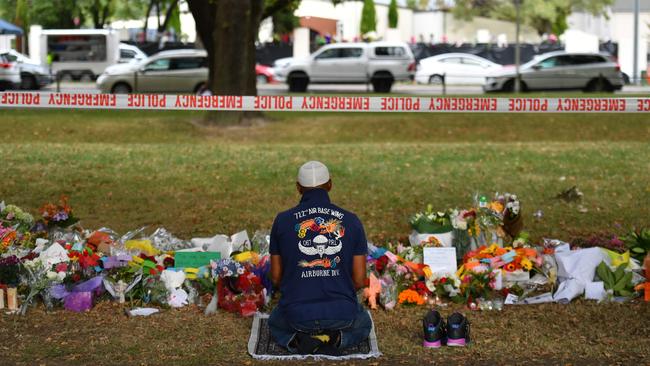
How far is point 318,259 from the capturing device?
20.8 feet

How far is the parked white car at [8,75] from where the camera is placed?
2865cm

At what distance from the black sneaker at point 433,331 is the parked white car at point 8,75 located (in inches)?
875

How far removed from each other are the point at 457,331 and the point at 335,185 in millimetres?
6320

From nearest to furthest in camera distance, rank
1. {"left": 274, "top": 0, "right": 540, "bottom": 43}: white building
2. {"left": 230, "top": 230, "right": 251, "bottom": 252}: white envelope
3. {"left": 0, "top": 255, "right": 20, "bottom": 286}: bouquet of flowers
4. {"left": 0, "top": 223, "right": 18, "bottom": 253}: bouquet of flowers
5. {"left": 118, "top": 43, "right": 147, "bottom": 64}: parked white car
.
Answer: {"left": 0, "top": 255, "right": 20, "bottom": 286}: bouquet of flowers, {"left": 0, "top": 223, "right": 18, "bottom": 253}: bouquet of flowers, {"left": 230, "top": 230, "right": 251, "bottom": 252}: white envelope, {"left": 118, "top": 43, "right": 147, "bottom": 64}: parked white car, {"left": 274, "top": 0, "right": 540, "bottom": 43}: white building

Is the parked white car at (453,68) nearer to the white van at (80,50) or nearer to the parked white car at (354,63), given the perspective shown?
the parked white car at (354,63)

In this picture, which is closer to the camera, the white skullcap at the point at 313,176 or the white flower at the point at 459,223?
the white skullcap at the point at 313,176

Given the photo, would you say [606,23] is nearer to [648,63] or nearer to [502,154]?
[648,63]

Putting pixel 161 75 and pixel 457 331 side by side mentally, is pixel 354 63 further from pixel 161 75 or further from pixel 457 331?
pixel 457 331

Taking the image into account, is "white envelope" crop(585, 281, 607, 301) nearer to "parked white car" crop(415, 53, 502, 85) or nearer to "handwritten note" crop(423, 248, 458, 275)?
"handwritten note" crop(423, 248, 458, 275)

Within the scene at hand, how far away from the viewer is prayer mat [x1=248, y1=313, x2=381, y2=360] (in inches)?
257

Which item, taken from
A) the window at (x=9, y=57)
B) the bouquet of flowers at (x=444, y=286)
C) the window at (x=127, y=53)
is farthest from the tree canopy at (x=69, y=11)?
the bouquet of flowers at (x=444, y=286)

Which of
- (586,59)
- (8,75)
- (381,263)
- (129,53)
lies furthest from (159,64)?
(381,263)

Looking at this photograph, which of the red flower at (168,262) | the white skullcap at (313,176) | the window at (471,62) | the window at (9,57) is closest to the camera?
the white skullcap at (313,176)

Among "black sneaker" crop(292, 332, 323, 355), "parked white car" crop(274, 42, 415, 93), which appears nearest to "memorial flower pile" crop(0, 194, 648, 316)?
"black sneaker" crop(292, 332, 323, 355)
